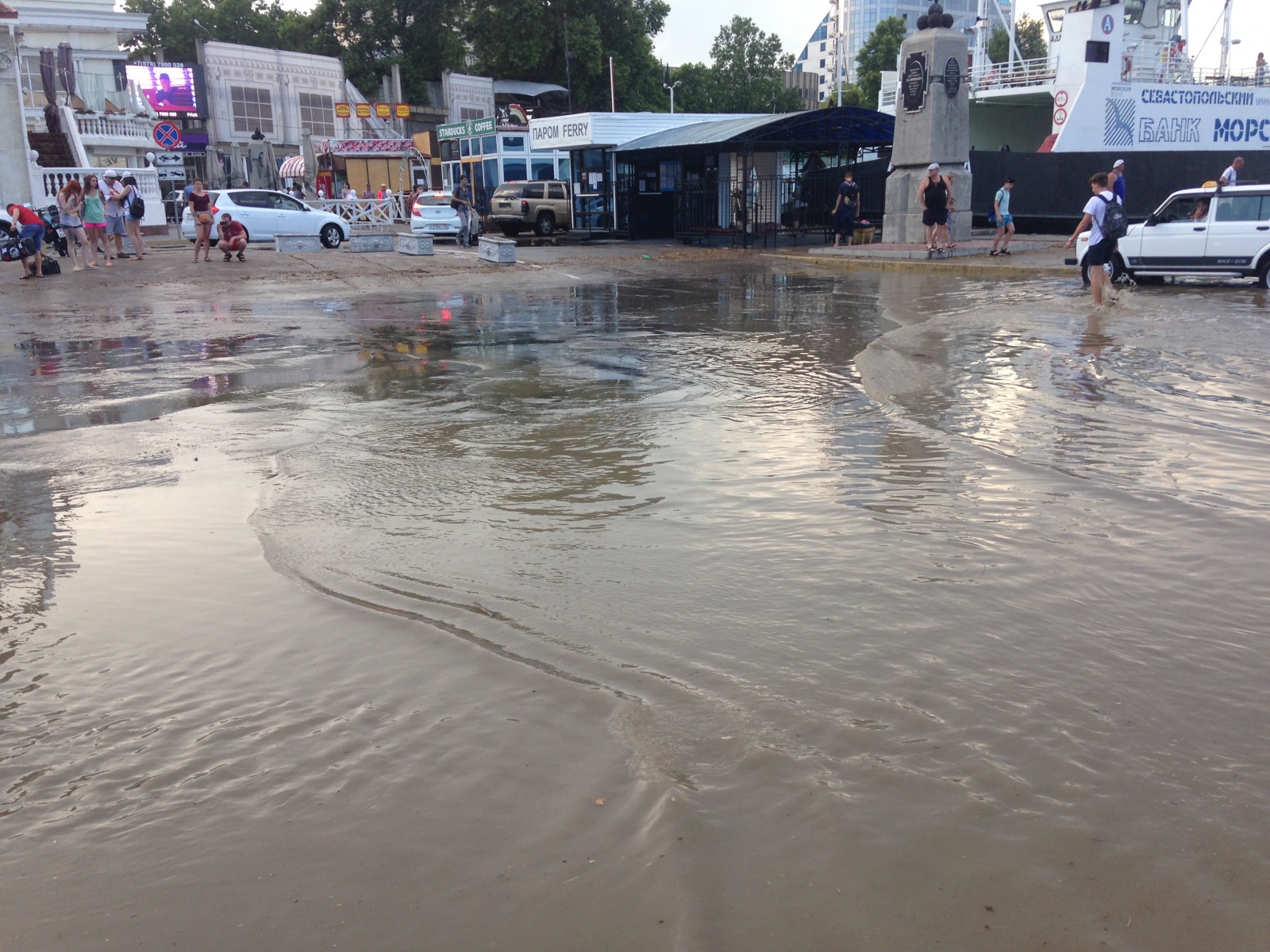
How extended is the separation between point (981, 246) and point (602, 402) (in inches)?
675

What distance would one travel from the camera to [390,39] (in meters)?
64.8

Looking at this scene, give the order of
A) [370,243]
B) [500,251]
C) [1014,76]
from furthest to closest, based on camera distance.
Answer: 1. [1014,76]
2. [370,243]
3. [500,251]

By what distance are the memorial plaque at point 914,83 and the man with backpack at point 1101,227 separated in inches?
435

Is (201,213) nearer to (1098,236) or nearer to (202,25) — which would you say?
(1098,236)

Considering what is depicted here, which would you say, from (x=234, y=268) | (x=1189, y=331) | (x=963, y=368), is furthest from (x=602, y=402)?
(x=234, y=268)

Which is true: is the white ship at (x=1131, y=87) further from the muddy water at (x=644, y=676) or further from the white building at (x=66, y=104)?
the muddy water at (x=644, y=676)

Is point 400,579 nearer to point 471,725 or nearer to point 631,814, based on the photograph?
point 471,725

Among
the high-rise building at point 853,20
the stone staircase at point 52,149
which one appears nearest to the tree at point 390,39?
the stone staircase at point 52,149

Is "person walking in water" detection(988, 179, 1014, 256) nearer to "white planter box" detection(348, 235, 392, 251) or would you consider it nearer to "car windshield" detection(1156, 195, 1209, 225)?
"car windshield" detection(1156, 195, 1209, 225)

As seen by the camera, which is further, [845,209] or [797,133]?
[797,133]

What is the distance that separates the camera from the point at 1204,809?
10.1ft

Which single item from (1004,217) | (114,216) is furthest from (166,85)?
(1004,217)

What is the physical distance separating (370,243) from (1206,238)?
65.1ft

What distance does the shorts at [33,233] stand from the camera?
66.3 ft
